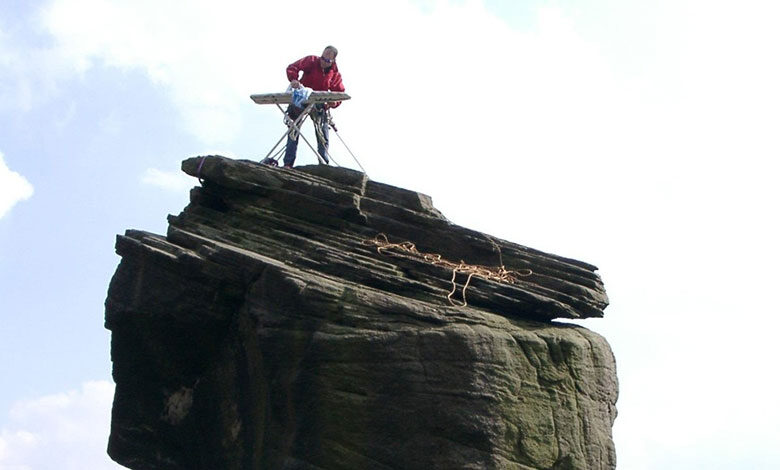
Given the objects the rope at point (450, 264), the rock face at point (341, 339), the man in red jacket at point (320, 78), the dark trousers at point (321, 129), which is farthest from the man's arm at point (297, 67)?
the rope at point (450, 264)

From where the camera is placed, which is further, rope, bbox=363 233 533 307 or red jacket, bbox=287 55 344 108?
red jacket, bbox=287 55 344 108

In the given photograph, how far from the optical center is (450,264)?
645 inches

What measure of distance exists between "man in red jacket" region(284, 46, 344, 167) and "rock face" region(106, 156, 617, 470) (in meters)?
1.92

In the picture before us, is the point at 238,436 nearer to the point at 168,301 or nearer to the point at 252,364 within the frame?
the point at 252,364

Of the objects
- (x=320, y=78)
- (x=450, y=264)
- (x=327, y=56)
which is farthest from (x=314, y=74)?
(x=450, y=264)

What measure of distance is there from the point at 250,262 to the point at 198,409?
2.91m

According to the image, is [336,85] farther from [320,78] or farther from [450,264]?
[450,264]

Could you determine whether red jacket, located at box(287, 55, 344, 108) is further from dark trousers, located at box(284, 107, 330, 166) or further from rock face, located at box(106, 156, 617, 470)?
rock face, located at box(106, 156, 617, 470)

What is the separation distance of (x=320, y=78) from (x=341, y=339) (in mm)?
7234

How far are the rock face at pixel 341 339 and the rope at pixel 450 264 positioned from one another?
41 mm

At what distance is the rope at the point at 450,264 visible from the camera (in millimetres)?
16109

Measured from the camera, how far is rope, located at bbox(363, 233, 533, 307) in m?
16.1

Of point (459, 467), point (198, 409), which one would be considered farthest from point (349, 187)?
point (459, 467)

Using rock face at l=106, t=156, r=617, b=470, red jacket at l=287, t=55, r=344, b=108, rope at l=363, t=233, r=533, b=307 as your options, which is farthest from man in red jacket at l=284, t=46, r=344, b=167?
rope at l=363, t=233, r=533, b=307
